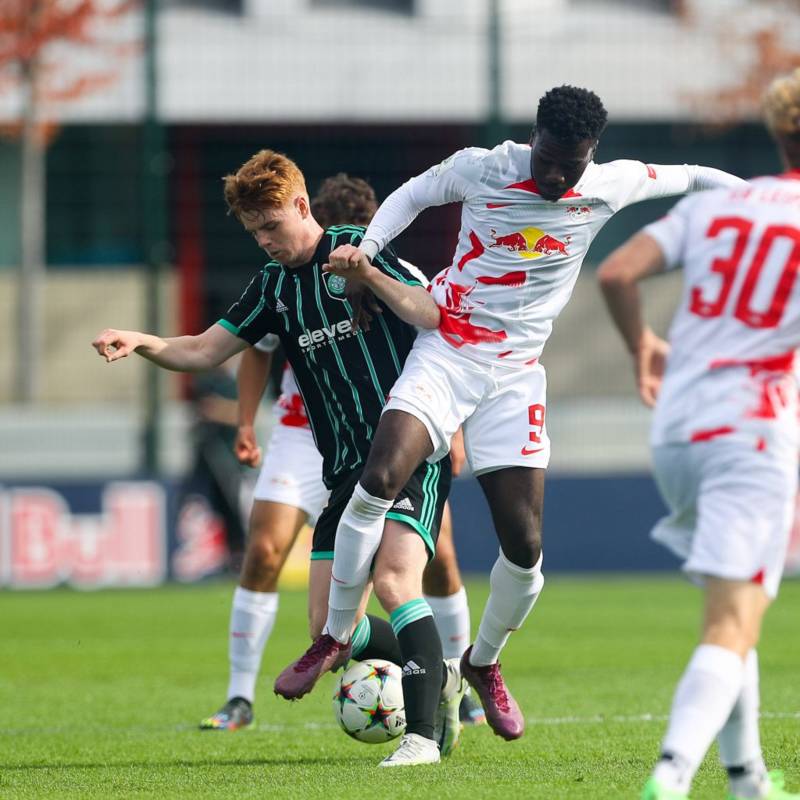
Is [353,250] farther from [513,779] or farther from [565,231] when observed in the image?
[513,779]

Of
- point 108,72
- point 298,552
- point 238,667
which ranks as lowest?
point 298,552

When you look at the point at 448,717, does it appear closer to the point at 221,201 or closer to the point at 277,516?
the point at 277,516

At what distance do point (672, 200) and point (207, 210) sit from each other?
532 centimetres

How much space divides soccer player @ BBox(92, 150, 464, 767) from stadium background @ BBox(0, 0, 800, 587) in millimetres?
9564

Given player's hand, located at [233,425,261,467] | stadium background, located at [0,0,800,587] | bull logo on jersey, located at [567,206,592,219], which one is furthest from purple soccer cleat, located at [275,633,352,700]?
stadium background, located at [0,0,800,587]

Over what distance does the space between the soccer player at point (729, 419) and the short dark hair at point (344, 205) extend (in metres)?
2.99

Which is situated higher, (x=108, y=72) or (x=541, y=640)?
(x=108, y=72)

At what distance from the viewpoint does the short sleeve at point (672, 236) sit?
4.45m

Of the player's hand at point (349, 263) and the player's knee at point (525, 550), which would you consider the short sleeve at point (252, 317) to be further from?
the player's knee at point (525, 550)

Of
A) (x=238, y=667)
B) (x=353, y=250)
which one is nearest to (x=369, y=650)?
(x=238, y=667)

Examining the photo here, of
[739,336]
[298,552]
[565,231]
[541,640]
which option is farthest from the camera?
[298,552]

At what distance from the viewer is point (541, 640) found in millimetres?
11383

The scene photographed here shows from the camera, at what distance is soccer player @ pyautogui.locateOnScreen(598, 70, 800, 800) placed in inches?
167

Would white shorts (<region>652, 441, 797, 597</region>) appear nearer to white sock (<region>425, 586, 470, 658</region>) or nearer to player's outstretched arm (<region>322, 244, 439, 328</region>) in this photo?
player's outstretched arm (<region>322, 244, 439, 328</region>)
